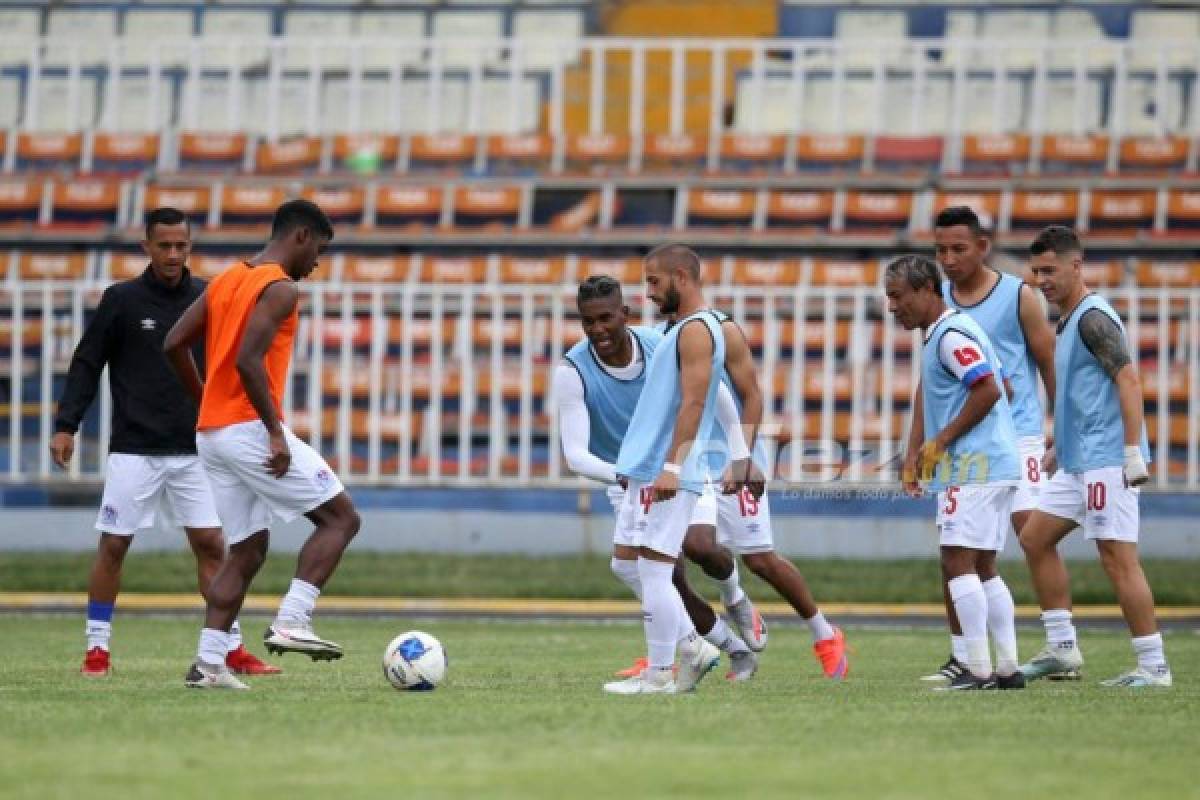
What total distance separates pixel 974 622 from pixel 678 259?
6.69 feet

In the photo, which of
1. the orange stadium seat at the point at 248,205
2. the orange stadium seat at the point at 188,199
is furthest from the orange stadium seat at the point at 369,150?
the orange stadium seat at the point at 188,199

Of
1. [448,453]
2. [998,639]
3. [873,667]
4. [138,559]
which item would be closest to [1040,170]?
[448,453]

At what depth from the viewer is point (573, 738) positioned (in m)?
7.75

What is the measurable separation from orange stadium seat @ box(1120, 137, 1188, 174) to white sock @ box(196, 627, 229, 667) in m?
15.6

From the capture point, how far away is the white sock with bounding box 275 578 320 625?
980 cm

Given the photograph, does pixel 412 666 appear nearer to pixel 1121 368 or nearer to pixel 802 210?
pixel 1121 368

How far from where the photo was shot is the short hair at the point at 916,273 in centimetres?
1017

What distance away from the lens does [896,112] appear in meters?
25.2

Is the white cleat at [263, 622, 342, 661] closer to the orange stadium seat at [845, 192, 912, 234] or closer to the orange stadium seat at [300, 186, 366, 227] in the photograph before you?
the orange stadium seat at [845, 192, 912, 234]

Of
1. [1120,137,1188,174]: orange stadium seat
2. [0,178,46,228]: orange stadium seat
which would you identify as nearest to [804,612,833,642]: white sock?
[1120,137,1188,174]: orange stadium seat

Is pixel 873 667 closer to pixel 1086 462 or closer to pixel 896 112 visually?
pixel 1086 462

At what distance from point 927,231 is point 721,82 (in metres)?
3.55

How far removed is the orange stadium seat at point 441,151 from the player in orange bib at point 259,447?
14420 millimetres

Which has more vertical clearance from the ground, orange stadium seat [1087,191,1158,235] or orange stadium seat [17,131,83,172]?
orange stadium seat [17,131,83,172]
